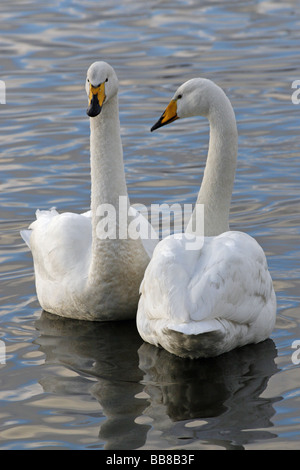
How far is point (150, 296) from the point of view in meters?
7.91

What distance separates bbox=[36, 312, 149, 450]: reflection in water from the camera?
6996 mm

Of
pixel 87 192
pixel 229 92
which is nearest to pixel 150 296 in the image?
pixel 87 192

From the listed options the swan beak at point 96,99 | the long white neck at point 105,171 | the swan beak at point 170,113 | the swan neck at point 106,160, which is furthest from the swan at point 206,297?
the swan beak at point 170,113

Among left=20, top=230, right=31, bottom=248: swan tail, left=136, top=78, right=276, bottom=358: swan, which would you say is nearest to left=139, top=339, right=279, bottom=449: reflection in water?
left=136, top=78, right=276, bottom=358: swan

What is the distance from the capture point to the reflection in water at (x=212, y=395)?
685cm

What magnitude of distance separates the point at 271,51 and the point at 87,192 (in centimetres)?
653

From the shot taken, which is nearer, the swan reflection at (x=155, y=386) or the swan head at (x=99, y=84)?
the swan reflection at (x=155, y=386)

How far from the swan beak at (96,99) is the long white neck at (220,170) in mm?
1008

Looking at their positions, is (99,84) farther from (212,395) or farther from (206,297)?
(212,395)

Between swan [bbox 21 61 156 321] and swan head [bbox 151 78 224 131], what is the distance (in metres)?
0.69

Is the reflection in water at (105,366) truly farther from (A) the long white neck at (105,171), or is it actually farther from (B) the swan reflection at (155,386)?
(A) the long white neck at (105,171)

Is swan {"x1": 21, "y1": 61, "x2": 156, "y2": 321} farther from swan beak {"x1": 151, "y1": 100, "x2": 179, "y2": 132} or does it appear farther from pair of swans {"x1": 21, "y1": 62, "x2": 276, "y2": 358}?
swan beak {"x1": 151, "y1": 100, "x2": 179, "y2": 132}

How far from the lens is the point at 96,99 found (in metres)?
8.43
